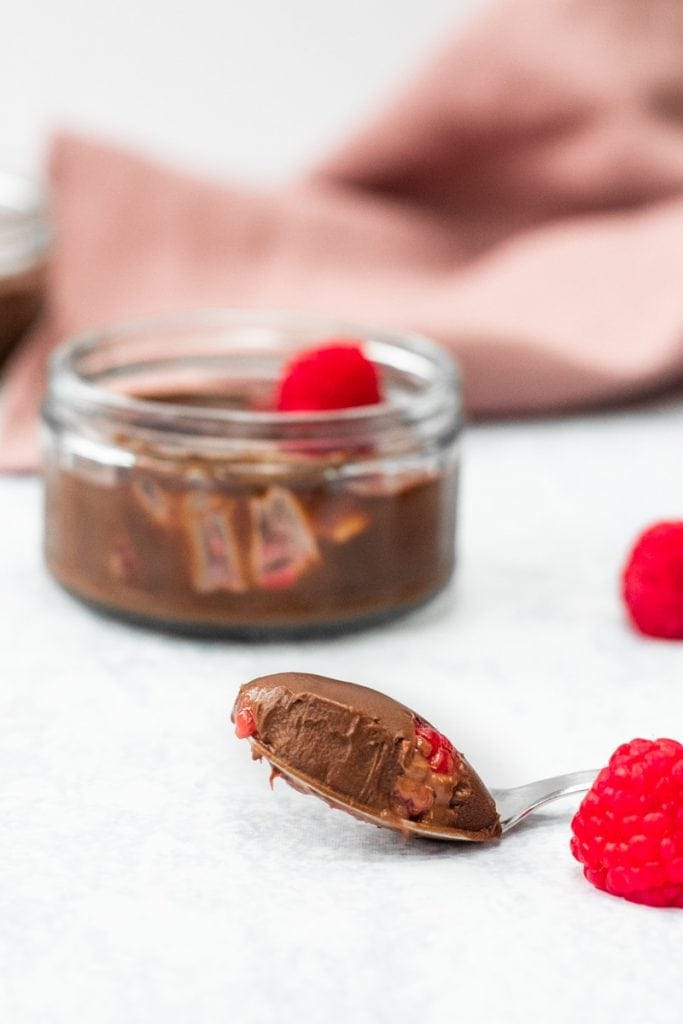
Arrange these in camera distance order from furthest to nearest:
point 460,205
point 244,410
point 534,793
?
point 460,205 < point 244,410 < point 534,793

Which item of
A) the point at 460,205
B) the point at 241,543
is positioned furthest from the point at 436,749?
the point at 460,205

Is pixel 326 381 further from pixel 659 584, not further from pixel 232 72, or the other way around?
pixel 232 72

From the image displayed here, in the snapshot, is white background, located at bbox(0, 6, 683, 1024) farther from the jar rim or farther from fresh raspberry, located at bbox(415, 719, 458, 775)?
the jar rim

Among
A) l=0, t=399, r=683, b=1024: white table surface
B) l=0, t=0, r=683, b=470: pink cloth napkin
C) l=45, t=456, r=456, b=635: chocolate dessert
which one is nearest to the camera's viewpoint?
l=0, t=399, r=683, b=1024: white table surface

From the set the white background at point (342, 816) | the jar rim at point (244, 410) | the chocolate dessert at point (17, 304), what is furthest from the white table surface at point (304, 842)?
the chocolate dessert at point (17, 304)

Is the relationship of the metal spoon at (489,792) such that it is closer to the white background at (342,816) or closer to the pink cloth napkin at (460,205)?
the white background at (342,816)

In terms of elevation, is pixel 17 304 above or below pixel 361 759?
below

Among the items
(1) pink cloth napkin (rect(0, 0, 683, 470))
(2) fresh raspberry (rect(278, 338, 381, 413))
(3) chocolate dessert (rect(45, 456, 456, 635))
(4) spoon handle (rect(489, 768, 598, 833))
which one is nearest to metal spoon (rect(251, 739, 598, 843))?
(4) spoon handle (rect(489, 768, 598, 833))
